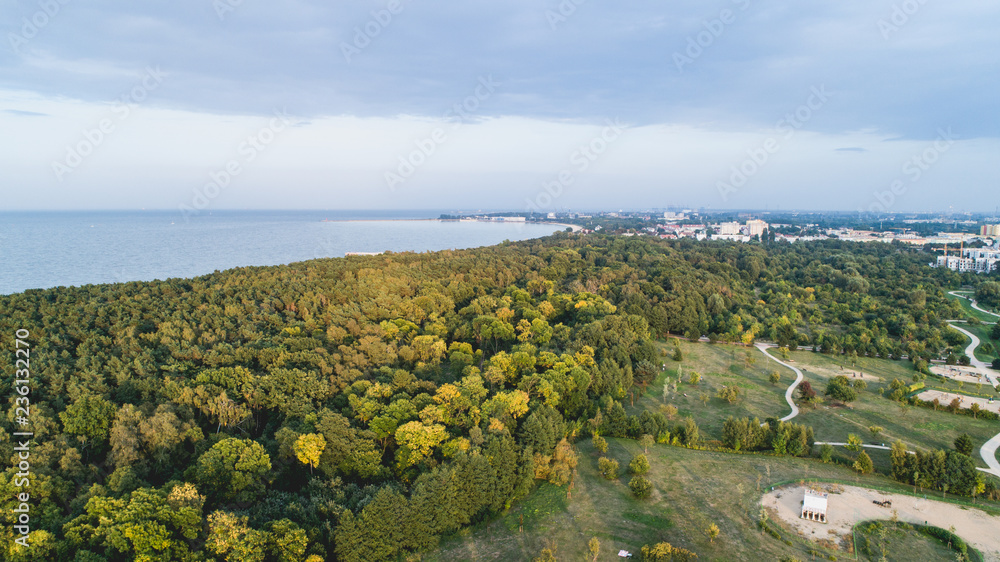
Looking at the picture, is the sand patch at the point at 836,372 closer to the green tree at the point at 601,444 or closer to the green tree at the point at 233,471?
the green tree at the point at 601,444

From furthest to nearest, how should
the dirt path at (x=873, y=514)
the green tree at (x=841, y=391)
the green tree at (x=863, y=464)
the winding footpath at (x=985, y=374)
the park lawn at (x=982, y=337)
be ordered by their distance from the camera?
the park lawn at (x=982, y=337) < the green tree at (x=841, y=391) < the winding footpath at (x=985, y=374) < the green tree at (x=863, y=464) < the dirt path at (x=873, y=514)

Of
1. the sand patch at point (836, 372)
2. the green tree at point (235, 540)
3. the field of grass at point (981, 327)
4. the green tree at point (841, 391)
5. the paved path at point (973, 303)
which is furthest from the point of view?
the paved path at point (973, 303)

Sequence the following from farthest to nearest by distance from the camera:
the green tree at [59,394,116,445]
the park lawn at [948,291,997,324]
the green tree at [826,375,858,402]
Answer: the park lawn at [948,291,997,324] < the green tree at [826,375,858,402] < the green tree at [59,394,116,445]

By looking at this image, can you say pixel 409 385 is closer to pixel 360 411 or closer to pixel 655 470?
pixel 360 411

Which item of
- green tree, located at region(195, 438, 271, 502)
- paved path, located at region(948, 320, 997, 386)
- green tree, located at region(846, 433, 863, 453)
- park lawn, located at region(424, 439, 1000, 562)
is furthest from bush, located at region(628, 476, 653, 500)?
paved path, located at region(948, 320, 997, 386)

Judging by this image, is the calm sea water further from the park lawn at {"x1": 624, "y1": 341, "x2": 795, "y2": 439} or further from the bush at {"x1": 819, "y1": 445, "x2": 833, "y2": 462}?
the bush at {"x1": 819, "y1": 445, "x2": 833, "y2": 462}

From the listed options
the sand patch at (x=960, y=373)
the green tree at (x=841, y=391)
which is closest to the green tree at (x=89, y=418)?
the green tree at (x=841, y=391)

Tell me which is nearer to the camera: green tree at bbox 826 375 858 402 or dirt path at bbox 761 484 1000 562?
dirt path at bbox 761 484 1000 562
